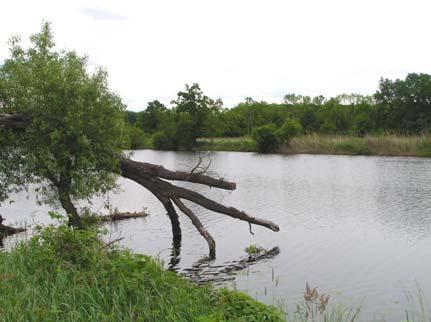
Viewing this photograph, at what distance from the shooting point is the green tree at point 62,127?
1401 centimetres

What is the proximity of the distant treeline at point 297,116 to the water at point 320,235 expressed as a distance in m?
31.4

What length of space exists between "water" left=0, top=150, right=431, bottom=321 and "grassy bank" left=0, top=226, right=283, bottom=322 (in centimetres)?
321

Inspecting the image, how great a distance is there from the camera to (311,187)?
32031 mm

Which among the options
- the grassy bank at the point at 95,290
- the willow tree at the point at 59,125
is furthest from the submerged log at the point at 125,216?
the grassy bank at the point at 95,290

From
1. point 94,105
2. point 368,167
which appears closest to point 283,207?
point 94,105

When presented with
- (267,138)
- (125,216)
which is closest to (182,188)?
(125,216)

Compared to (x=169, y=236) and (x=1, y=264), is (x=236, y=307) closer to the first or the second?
(x=1, y=264)

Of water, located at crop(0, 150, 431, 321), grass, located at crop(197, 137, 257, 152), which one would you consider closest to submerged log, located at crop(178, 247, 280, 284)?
water, located at crop(0, 150, 431, 321)

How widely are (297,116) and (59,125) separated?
104744 millimetres

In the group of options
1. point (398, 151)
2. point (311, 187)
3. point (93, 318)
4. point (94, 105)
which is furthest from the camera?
point (398, 151)

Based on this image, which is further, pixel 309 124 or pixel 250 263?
pixel 309 124

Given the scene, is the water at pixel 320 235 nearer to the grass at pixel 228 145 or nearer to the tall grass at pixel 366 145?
the tall grass at pixel 366 145

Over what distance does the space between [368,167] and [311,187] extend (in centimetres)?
1528

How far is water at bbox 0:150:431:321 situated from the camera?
12.8 m
